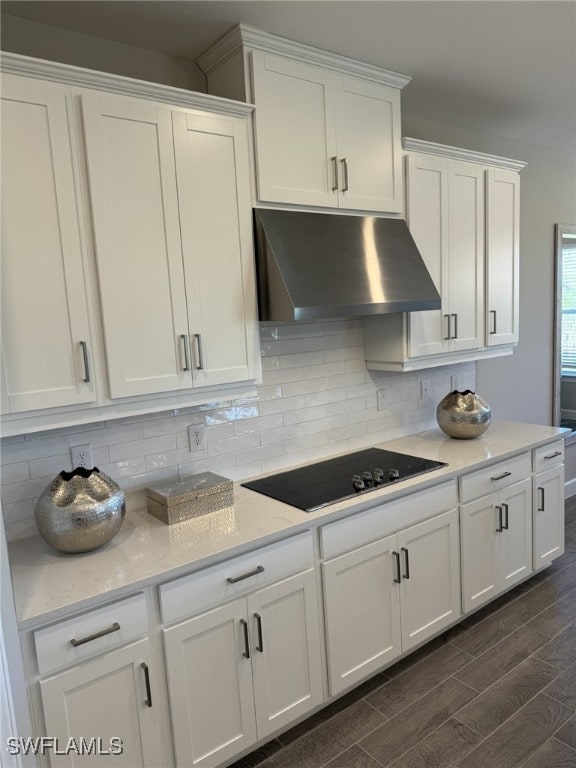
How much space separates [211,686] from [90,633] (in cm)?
50

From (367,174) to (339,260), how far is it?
0.51 m

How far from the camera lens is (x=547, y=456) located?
3150 millimetres

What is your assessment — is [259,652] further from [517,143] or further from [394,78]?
[517,143]

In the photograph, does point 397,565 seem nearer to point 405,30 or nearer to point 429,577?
point 429,577

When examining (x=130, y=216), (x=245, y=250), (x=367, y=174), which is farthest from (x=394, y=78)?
(x=130, y=216)

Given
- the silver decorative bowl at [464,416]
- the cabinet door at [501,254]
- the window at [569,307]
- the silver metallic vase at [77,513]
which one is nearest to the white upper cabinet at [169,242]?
the silver metallic vase at [77,513]

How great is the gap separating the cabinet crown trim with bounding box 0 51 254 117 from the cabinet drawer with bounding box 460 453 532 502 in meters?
1.97

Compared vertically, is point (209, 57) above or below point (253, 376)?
above

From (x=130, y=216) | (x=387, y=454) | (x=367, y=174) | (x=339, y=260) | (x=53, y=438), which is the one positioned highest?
(x=367, y=174)

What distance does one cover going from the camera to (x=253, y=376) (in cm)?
225

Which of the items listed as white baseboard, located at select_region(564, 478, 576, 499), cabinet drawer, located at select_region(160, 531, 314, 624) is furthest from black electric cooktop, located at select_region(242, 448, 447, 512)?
white baseboard, located at select_region(564, 478, 576, 499)

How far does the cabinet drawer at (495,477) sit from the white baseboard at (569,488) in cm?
184

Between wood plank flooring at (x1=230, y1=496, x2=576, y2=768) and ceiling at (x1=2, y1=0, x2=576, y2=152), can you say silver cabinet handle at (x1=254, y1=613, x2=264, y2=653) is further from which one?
ceiling at (x1=2, y1=0, x2=576, y2=152)

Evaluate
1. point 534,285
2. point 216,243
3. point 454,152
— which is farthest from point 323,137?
point 534,285
